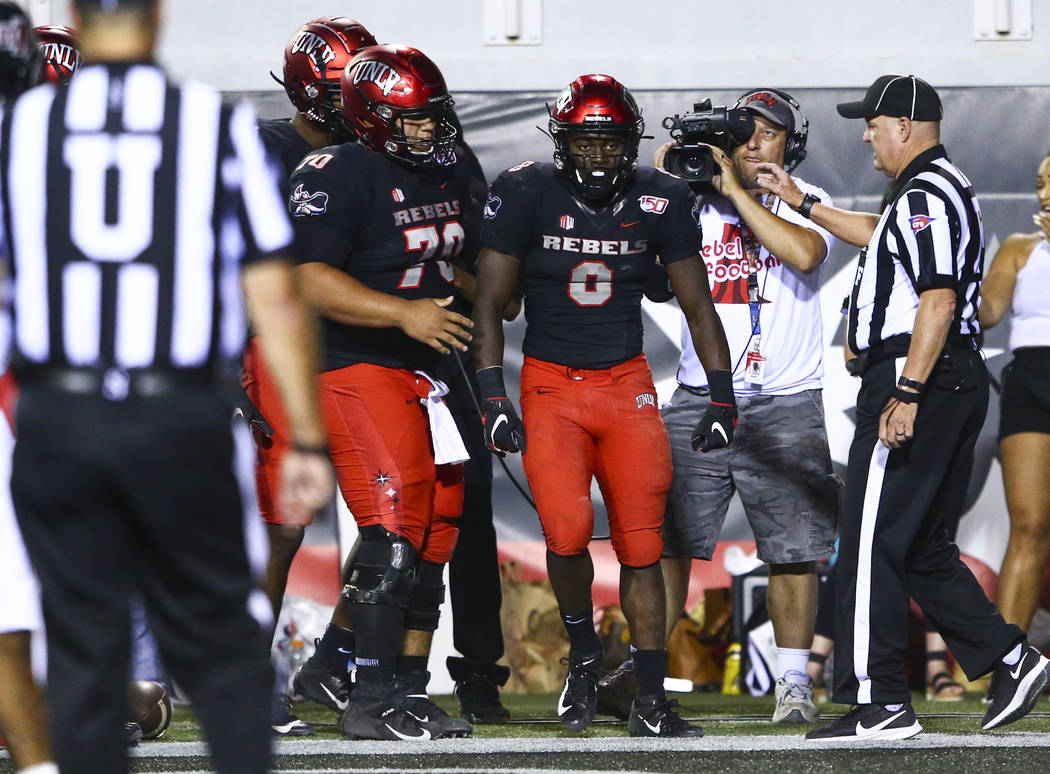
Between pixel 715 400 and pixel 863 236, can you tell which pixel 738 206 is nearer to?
pixel 863 236

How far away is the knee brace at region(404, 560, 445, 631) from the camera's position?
183 inches

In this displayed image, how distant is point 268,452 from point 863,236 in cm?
207

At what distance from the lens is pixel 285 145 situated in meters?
4.91

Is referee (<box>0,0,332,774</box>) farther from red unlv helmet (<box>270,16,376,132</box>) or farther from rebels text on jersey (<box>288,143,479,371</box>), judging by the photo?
red unlv helmet (<box>270,16,376,132</box>)

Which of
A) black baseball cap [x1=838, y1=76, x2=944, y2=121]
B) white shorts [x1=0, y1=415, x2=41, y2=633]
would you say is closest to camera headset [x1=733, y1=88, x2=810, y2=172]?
black baseball cap [x1=838, y1=76, x2=944, y2=121]

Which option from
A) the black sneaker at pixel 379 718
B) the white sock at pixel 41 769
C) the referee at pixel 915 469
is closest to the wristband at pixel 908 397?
the referee at pixel 915 469

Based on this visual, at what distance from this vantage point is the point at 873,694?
4.22m

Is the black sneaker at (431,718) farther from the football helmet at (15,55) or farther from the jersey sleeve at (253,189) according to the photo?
the jersey sleeve at (253,189)

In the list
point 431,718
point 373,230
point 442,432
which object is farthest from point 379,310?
point 431,718

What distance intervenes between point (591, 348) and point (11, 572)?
2.11 meters

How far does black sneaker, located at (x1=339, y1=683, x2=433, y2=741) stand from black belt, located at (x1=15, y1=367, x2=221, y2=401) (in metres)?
2.34

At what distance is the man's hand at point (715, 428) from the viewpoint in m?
4.59

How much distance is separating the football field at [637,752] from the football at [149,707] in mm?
78

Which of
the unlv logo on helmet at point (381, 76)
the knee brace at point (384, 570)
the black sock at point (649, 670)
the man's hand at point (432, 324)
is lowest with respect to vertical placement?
the black sock at point (649, 670)
